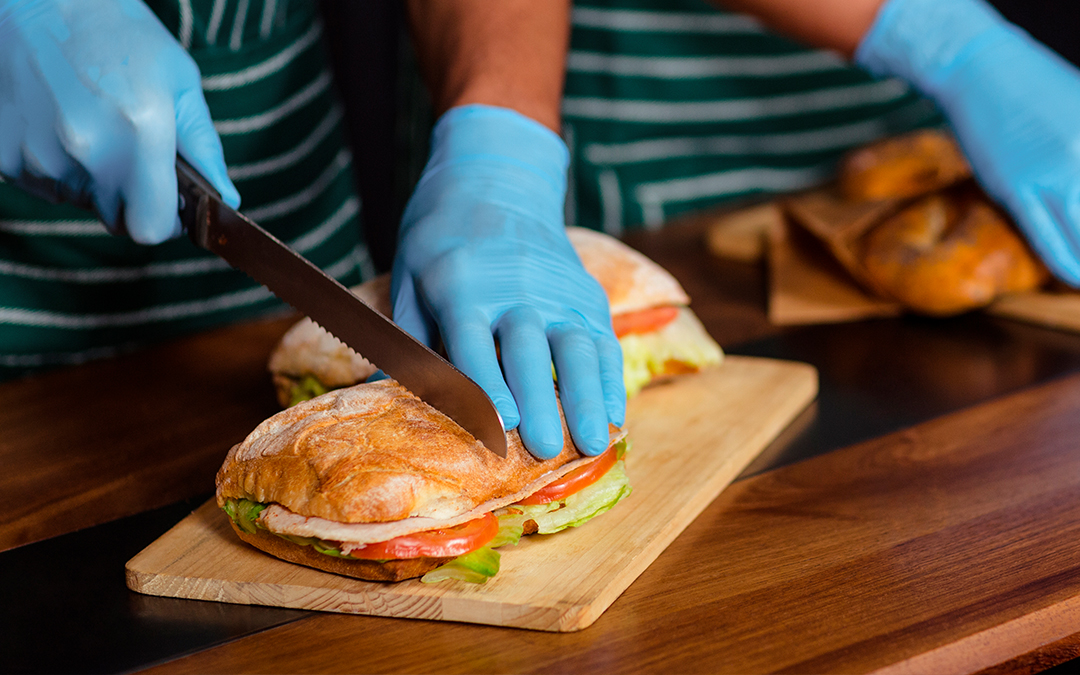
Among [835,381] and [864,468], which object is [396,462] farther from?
[835,381]

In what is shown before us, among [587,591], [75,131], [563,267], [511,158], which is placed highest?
[75,131]

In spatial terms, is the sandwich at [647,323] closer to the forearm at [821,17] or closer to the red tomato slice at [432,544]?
the red tomato slice at [432,544]

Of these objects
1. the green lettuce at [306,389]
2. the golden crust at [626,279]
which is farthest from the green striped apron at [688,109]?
the green lettuce at [306,389]

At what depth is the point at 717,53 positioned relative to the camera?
309 centimetres

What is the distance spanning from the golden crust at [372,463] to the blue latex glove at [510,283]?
0.07 metres

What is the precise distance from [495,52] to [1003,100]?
3.93ft

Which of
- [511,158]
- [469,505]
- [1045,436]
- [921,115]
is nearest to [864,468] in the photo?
[1045,436]

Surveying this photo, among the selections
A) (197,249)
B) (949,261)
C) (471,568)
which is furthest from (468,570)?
(949,261)

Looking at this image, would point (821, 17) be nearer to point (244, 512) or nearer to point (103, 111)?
point (103, 111)

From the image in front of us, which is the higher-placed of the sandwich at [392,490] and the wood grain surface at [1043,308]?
the sandwich at [392,490]

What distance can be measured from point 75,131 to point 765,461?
123cm

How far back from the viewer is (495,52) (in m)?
1.95

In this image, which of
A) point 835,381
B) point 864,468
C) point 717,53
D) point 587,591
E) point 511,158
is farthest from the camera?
point 717,53

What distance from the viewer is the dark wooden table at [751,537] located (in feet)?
3.63
